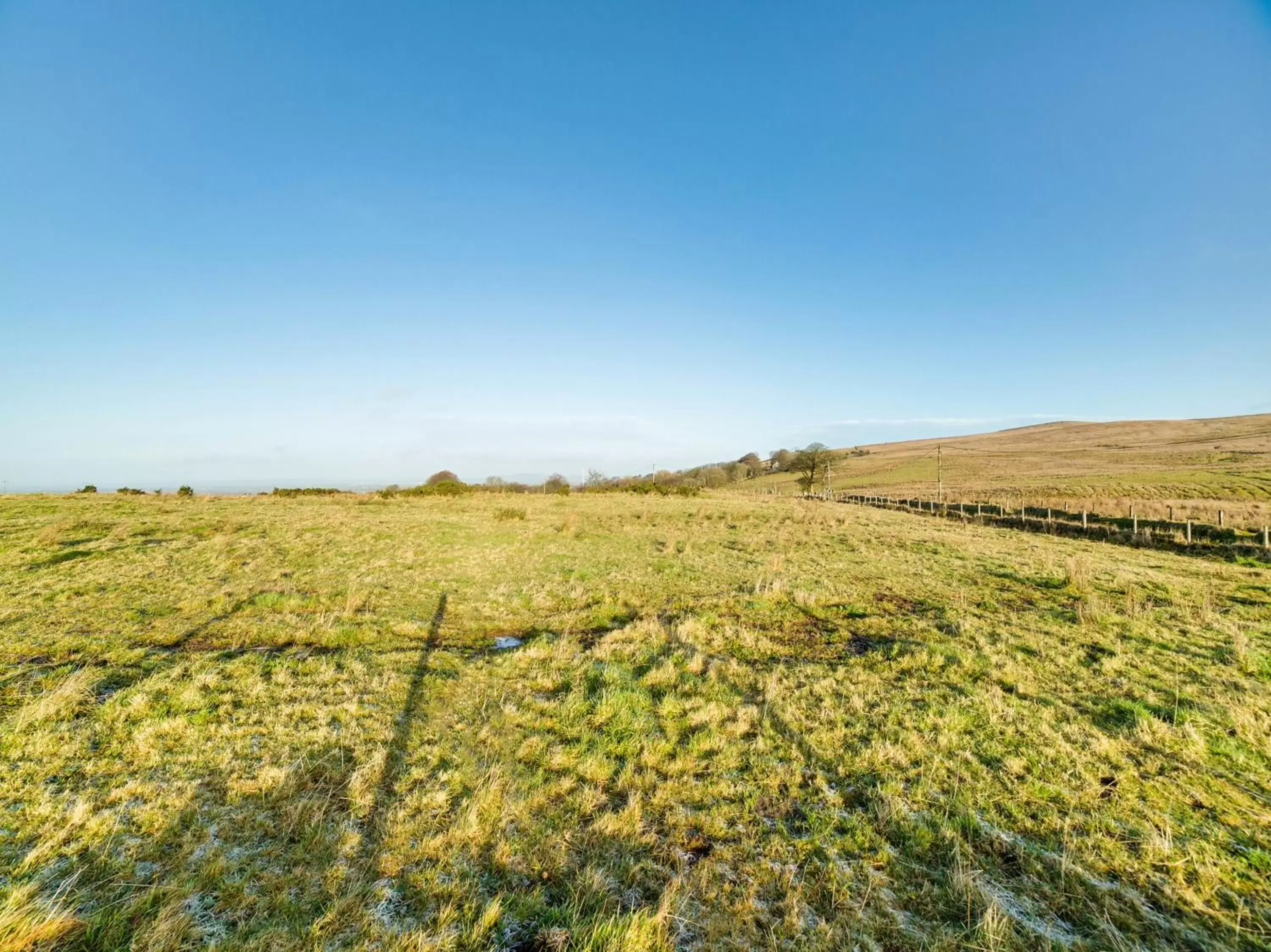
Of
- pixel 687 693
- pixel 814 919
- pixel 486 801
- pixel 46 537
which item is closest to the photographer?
pixel 814 919

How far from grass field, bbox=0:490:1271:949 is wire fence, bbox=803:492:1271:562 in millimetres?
12451

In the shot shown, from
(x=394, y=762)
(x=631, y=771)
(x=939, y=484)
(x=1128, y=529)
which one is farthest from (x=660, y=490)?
(x=394, y=762)

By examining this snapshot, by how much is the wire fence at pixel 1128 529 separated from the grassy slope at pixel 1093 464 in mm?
9200

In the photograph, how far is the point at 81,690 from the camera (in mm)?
6234

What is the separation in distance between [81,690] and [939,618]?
14263 mm

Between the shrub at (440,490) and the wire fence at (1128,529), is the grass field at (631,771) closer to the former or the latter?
the wire fence at (1128,529)

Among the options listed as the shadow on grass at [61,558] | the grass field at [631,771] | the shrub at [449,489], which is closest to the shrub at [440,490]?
the shrub at [449,489]

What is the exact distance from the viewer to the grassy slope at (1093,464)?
1885 inches

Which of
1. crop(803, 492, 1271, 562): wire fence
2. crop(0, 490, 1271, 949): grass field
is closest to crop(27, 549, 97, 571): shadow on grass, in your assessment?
crop(0, 490, 1271, 949): grass field

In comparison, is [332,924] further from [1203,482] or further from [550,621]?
[1203,482]

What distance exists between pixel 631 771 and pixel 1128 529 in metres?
30.8

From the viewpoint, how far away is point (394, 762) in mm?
5230

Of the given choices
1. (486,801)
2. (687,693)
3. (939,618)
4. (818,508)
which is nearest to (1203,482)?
(818,508)

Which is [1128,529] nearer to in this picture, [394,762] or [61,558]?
[394,762]
